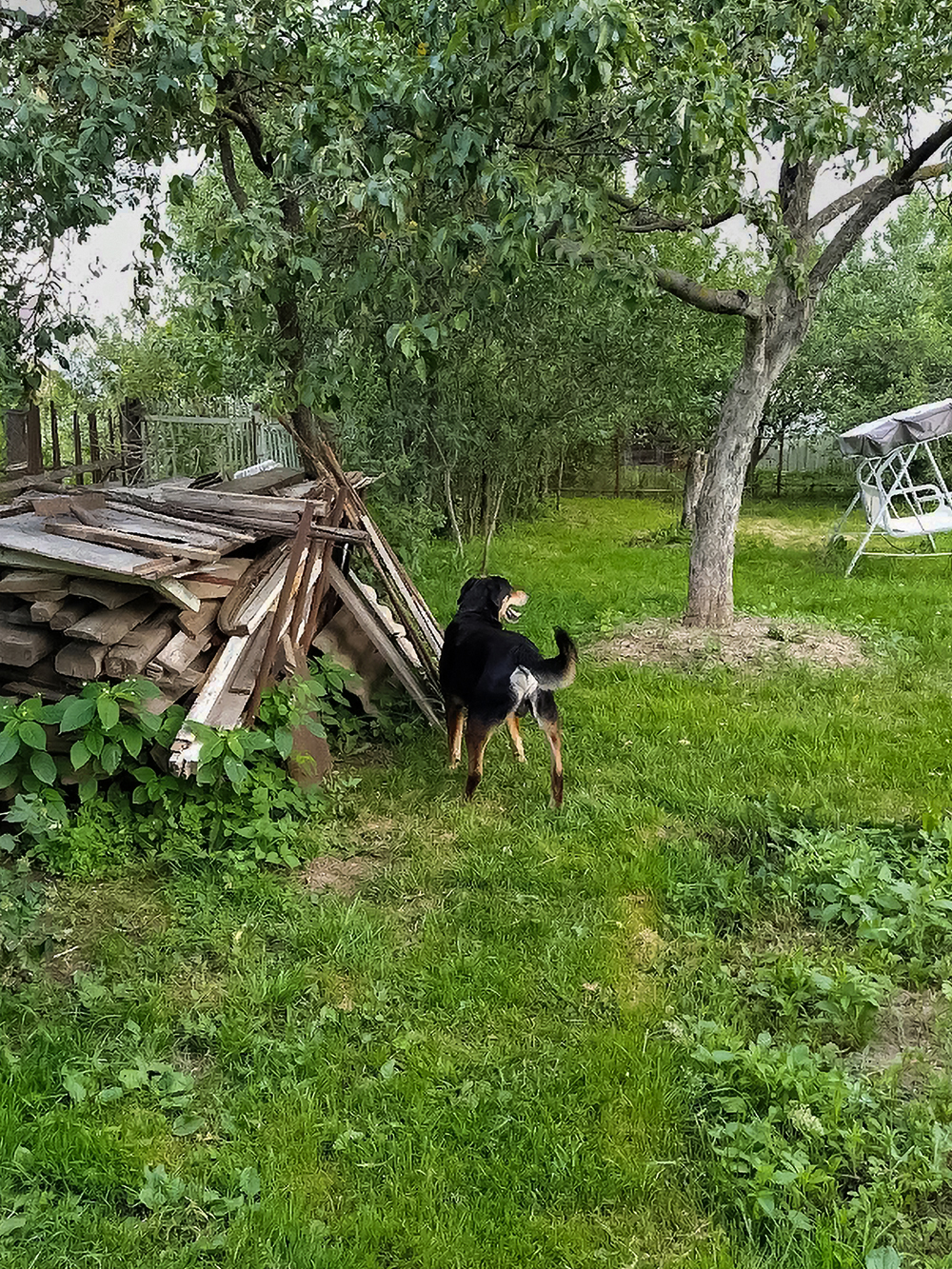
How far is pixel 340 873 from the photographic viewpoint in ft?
13.8

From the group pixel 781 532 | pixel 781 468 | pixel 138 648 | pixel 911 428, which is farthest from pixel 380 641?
pixel 781 468

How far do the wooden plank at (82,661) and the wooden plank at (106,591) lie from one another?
21 centimetres

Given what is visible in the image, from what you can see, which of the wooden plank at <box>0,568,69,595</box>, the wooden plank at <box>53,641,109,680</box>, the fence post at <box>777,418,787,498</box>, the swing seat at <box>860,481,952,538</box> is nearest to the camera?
the wooden plank at <box>53,641,109,680</box>

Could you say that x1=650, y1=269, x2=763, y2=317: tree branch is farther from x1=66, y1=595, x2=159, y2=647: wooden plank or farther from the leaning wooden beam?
x1=66, y1=595, x2=159, y2=647: wooden plank

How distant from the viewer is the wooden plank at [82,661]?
165 inches

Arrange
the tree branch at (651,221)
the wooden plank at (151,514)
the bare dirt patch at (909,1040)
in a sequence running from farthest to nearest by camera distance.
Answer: the tree branch at (651,221)
the wooden plank at (151,514)
the bare dirt patch at (909,1040)

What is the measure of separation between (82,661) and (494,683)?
76.0 inches

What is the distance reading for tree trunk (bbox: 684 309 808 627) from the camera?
7836 millimetres

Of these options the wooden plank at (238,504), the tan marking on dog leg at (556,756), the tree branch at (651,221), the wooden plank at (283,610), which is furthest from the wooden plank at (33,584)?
the tree branch at (651,221)

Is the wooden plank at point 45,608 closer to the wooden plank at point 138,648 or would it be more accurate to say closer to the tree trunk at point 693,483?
the wooden plank at point 138,648

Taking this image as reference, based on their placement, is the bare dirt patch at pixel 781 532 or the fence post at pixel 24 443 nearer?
the fence post at pixel 24 443

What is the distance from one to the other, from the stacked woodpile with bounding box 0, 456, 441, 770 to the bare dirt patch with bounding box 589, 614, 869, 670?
2.44m

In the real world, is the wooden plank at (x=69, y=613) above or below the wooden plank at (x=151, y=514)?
below

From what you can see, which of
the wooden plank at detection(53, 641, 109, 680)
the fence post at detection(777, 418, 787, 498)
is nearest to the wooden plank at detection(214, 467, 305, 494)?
the wooden plank at detection(53, 641, 109, 680)
